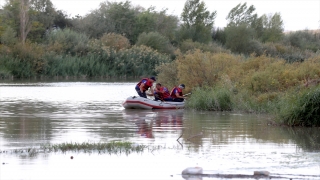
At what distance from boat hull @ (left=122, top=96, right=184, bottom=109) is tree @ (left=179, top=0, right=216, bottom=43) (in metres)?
51.1

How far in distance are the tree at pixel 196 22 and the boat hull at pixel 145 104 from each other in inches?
2012

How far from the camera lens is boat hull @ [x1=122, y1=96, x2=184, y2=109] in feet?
91.4

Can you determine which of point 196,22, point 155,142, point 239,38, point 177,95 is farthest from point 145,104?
point 196,22

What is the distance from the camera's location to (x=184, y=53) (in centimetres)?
6625

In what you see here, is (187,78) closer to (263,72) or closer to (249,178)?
(263,72)

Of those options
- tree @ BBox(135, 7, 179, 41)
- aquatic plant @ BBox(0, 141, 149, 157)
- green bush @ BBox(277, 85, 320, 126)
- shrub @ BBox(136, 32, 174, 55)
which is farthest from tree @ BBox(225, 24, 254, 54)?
aquatic plant @ BBox(0, 141, 149, 157)

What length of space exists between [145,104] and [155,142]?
1136 centimetres

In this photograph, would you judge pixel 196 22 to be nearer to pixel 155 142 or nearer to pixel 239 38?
pixel 239 38

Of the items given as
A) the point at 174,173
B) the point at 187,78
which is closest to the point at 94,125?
the point at 174,173

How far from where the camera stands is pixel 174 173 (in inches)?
492

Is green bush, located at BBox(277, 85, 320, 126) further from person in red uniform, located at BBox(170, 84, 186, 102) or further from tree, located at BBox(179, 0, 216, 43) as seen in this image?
tree, located at BBox(179, 0, 216, 43)

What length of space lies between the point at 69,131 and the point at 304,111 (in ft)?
20.8

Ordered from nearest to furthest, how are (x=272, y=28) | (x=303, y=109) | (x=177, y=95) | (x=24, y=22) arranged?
(x=303, y=109) → (x=177, y=95) → (x=24, y=22) → (x=272, y=28)

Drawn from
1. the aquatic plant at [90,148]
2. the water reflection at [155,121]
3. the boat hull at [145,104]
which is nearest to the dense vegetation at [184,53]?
the boat hull at [145,104]
